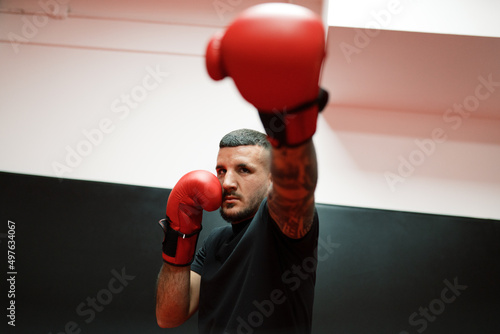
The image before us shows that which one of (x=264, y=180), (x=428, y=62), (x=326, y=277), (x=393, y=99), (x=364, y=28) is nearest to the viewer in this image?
(x=264, y=180)

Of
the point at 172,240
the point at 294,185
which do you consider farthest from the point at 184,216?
the point at 294,185

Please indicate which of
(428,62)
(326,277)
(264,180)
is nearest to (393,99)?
(428,62)

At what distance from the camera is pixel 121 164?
9.12 feet

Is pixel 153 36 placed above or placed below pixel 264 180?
above

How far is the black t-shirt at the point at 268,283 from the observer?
1176 mm

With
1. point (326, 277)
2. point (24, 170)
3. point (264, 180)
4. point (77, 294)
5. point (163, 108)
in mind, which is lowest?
point (77, 294)

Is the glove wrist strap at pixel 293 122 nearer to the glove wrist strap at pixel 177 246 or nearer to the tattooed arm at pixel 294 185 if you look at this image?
the tattooed arm at pixel 294 185

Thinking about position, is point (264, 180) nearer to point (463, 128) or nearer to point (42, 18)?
point (463, 128)

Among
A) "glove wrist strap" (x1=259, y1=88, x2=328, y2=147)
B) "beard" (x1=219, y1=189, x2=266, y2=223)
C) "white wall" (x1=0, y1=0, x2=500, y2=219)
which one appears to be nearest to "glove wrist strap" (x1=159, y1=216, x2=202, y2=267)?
"beard" (x1=219, y1=189, x2=266, y2=223)

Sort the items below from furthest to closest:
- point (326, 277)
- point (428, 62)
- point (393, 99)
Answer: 1. point (393, 99)
2. point (326, 277)
3. point (428, 62)

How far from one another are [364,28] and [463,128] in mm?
1300

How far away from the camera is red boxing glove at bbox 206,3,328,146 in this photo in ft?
2.52

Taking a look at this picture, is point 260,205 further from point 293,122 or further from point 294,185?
point 293,122

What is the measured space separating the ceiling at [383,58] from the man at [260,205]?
106cm
